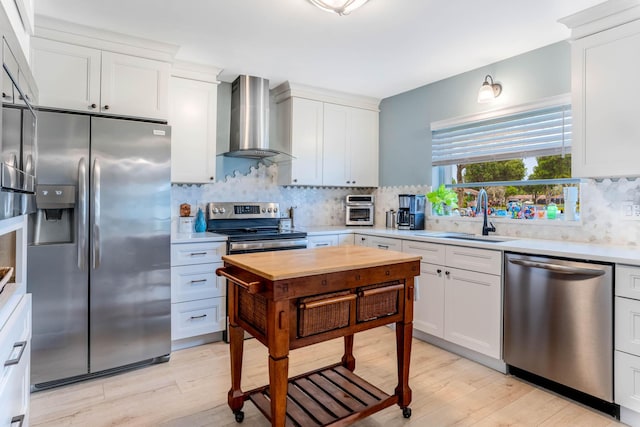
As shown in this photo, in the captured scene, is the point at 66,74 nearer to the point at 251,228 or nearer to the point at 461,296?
the point at 251,228

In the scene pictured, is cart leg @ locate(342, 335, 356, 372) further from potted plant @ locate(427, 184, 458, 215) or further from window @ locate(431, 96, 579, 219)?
window @ locate(431, 96, 579, 219)

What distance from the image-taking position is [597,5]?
89.8 inches

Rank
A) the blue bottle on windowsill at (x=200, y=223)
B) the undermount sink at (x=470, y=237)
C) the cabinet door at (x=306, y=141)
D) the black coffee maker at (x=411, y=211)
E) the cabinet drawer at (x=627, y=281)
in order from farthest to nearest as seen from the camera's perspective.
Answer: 1. the cabinet door at (x=306, y=141)
2. the black coffee maker at (x=411, y=211)
3. the blue bottle on windowsill at (x=200, y=223)
4. the undermount sink at (x=470, y=237)
5. the cabinet drawer at (x=627, y=281)

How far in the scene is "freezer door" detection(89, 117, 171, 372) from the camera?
2.55 m

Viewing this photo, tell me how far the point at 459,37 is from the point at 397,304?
206 cm

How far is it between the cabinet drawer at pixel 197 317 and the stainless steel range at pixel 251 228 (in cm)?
50

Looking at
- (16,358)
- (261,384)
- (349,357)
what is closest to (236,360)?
(261,384)

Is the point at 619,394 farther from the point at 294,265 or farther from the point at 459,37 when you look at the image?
the point at 459,37

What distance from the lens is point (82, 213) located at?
247cm

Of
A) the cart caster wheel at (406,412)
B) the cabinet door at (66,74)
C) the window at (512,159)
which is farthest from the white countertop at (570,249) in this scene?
the cabinet door at (66,74)

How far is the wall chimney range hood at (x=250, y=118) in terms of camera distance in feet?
12.0

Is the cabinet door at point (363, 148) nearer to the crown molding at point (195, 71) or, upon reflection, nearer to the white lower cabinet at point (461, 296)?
the white lower cabinet at point (461, 296)

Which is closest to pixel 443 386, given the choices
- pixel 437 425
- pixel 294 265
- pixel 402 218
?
pixel 437 425

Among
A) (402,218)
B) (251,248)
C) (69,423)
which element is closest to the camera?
(69,423)
